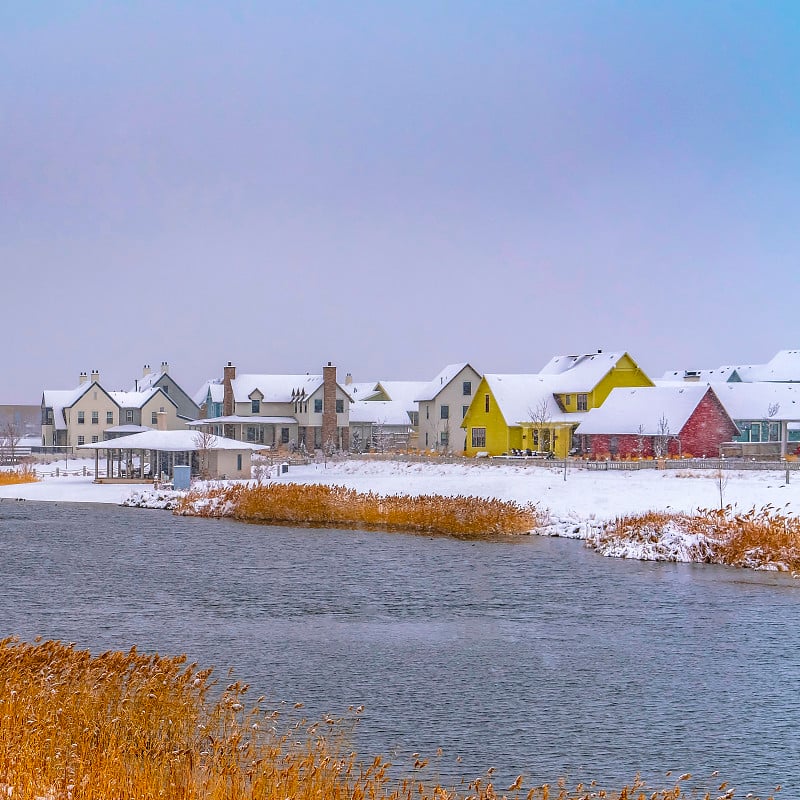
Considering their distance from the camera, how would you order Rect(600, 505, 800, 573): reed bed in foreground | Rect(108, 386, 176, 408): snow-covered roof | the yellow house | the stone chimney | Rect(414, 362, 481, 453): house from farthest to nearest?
Rect(108, 386, 176, 408): snow-covered roof
the stone chimney
Rect(414, 362, 481, 453): house
the yellow house
Rect(600, 505, 800, 573): reed bed in foreground

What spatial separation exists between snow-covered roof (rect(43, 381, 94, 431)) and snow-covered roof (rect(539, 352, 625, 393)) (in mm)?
48009

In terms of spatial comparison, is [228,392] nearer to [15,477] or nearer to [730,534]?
[15,477]

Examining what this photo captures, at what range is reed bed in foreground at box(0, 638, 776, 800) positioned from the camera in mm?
10688

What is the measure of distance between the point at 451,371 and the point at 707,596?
65.1m

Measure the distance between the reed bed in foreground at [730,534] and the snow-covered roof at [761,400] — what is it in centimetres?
3709

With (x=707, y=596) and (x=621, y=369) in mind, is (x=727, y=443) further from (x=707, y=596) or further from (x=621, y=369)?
(x=707, y=596)

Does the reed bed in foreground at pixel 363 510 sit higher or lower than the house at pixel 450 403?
lower

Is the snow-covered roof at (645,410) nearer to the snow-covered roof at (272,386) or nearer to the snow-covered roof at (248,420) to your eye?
the snow-covered roof at (272,386)

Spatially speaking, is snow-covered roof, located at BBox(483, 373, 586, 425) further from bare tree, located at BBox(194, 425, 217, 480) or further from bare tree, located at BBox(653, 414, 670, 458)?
bare tree, located at BBox(194, 425, 217, 480)

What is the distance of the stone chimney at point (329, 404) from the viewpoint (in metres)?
93.8

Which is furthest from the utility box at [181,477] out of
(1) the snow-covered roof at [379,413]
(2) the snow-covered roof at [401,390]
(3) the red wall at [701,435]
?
(2) the snow-covered roof at [401,390]

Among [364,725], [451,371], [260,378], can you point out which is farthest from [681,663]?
[260,378]

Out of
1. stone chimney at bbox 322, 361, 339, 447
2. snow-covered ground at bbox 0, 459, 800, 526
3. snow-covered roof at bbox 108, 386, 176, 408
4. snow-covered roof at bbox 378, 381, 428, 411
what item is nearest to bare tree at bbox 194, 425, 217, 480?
snow-covered ground at bbox 0, 459, 800, 526

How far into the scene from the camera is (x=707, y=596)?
1096 inches
